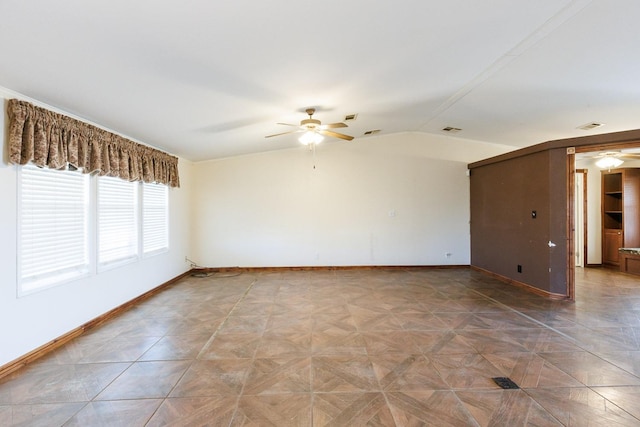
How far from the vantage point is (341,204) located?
6.30 m

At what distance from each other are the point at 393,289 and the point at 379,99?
9.98 feet

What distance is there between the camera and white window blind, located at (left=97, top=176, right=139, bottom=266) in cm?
352

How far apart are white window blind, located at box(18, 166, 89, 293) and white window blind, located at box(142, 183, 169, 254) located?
1220mm

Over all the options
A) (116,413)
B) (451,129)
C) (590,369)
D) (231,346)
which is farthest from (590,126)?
(116,413)

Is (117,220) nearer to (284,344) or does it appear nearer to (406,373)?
(284,344)

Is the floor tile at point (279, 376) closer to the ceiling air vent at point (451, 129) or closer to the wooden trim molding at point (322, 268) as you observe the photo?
the wooden trim molding at point (322, 268)

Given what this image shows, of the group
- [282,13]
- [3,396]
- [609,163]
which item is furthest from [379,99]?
[609,163]

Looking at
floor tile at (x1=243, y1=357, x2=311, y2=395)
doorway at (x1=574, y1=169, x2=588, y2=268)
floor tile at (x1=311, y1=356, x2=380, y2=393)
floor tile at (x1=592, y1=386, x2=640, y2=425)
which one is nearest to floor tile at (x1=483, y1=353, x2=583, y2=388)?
floor tile at (x1=592, y1=386, x2=640, y2=425)

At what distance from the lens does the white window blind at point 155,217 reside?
177 inches

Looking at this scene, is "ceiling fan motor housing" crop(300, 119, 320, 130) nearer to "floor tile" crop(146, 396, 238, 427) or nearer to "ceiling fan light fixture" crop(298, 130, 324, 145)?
"ceiling fan light fixture" crop(298, 130, 324, 145)

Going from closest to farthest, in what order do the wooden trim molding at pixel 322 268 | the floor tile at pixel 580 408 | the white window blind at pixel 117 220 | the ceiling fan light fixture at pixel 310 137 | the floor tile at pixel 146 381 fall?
1. the floor tile at pixel 580 408
2. the floor tile at pixel 146 381
3. the white window blind at pixel 117 220
4. the ceiling fan light fixture at pixel 310 137
5. the wooden trim molding at pixel 322 268

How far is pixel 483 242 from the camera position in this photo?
19.5 ft

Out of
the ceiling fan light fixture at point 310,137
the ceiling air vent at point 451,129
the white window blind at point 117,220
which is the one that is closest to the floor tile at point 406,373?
the ceiling fan light fixture at point 310,137

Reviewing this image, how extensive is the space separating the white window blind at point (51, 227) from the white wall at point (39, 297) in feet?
0.29
